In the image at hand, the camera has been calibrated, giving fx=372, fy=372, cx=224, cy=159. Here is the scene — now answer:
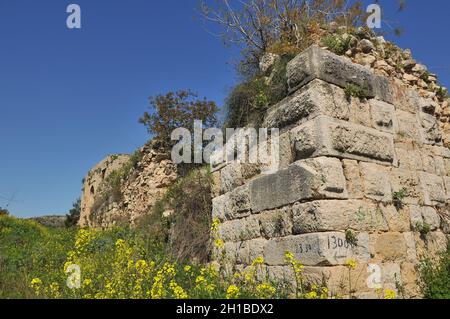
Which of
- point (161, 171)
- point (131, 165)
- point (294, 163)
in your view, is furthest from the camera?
point (131, 165)

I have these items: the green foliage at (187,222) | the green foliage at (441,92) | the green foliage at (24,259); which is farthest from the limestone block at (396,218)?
the green foliage at (24,259)

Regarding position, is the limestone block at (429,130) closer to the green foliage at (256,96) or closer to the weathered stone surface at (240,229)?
the green foliage at (256,96)

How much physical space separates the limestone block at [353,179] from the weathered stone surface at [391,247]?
492mm

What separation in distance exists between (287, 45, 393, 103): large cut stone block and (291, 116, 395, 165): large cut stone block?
19.2 inches

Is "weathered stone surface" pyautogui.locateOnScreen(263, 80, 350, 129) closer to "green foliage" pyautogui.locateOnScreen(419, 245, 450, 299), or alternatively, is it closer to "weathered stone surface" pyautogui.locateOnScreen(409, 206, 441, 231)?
"weathered stone surface" pyautogui.locateOnScreen(409, 206, 441, 231)

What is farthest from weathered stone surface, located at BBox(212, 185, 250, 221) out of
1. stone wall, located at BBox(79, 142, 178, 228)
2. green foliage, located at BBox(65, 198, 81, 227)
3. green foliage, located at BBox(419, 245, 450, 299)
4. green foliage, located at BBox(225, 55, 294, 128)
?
green foliage, located at BBox(65, 198, 81, 227)

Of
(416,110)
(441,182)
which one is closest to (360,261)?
(441,182)

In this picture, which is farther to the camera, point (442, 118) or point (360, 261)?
point (442, 118)

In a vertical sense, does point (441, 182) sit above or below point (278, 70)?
below

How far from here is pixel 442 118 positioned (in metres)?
5.39

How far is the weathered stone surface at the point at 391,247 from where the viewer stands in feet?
11.9

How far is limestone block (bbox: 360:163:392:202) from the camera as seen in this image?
12.2 ft
